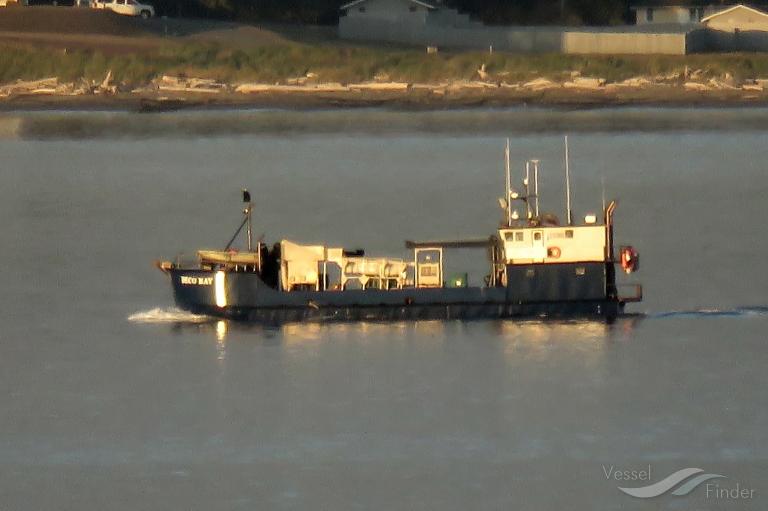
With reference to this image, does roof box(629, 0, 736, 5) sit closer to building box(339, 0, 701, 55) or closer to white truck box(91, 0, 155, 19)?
building box(339, 0, 701, 55)

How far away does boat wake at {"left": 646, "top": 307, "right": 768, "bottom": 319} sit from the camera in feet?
163

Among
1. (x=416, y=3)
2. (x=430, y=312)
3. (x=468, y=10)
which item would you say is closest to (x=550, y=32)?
(x=416, y=3)

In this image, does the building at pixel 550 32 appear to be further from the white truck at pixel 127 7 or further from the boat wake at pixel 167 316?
the boat wake at pixel 167 316

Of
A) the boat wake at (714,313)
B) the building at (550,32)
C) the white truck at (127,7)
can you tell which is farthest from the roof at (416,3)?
the boat wake at (714,313)

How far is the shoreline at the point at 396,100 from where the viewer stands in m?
124

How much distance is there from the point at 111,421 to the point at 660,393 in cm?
960

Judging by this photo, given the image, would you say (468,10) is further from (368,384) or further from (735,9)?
(368,384)

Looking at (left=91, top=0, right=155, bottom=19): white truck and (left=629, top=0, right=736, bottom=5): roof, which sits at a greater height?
(left=91, top=0, right=155, bottom=19): white truck

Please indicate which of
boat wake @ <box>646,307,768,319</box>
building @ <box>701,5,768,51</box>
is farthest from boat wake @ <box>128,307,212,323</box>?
building @ <box>701,5,768,51</box>

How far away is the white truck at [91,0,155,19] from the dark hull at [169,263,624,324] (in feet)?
316

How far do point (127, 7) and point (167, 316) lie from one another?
94855 millimetres

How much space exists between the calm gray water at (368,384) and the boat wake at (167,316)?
0.13 metres

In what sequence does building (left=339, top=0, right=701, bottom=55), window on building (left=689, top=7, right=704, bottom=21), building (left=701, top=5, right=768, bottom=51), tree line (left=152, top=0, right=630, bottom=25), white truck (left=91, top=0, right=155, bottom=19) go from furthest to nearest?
window on building (left=689, top=7, right=704, bottom=21) → tree line (left=152, top=0, right=630, bottom=25) → white truck (left=91, top=0, right=155, bottom=19) → building (left=701, top=5, right=768, bottom=51) → building (left=339, top=0, right=701, bottom=55)

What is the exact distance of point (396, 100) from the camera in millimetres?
127375
